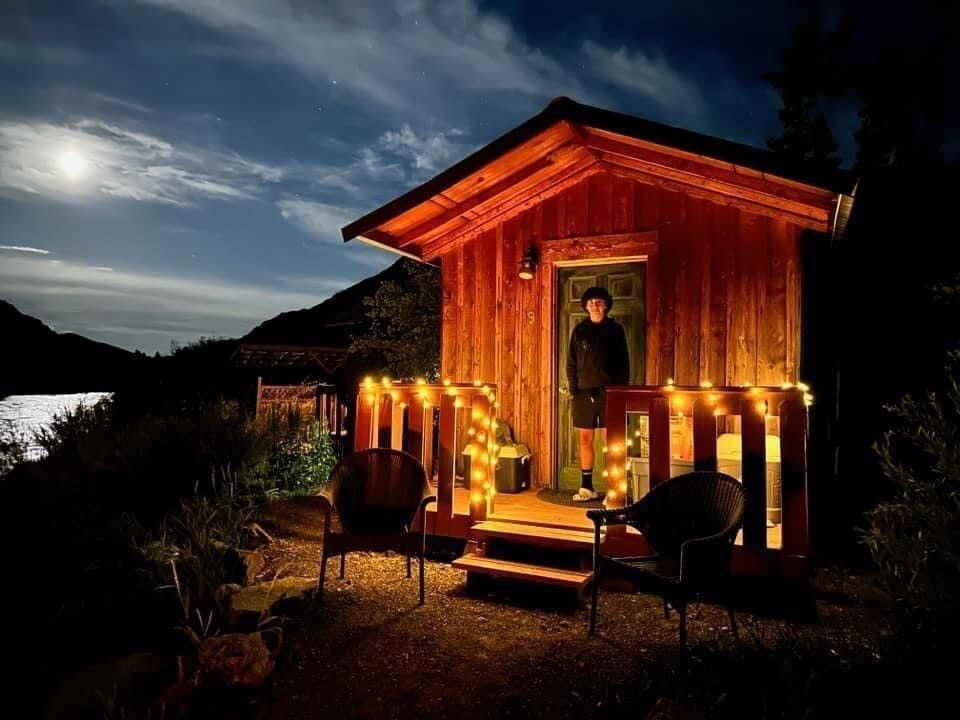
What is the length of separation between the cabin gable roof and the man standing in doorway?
152 cm

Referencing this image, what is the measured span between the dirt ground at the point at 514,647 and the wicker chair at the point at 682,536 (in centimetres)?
25

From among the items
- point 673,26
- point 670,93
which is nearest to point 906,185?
point 673,26

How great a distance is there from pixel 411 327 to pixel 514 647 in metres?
8.25

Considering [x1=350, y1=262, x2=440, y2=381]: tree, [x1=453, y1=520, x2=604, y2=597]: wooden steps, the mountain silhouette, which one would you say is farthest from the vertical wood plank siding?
the mountain silhouette

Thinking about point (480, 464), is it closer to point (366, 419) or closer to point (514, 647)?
point (366, 419)

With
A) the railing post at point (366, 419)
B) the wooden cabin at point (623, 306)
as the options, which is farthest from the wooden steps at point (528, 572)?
the railing post at point (366, 419)

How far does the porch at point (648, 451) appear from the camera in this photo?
14.0ft

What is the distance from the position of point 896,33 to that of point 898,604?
1573 cm

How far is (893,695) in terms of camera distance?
253cm

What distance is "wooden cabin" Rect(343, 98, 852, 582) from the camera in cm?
471

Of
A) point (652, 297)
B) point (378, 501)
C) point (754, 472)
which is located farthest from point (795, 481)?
point (378, 501)

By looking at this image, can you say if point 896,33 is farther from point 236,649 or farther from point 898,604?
point 236,649

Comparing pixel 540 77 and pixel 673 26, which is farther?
pixel 540 77

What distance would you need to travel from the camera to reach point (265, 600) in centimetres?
393
